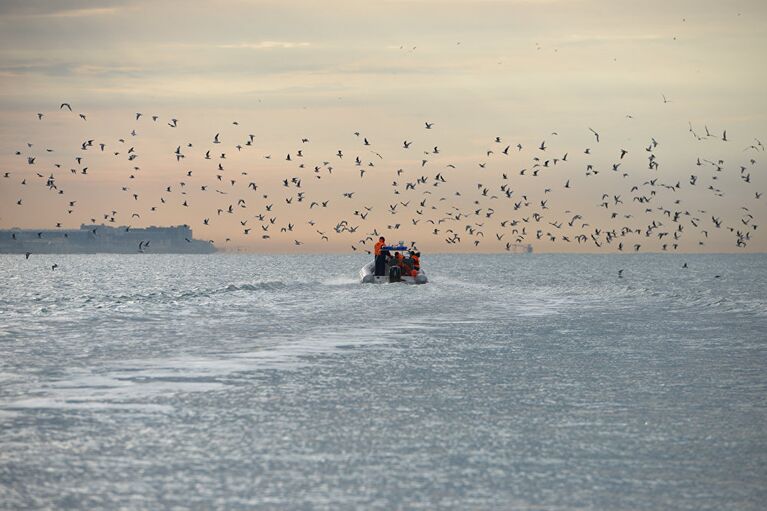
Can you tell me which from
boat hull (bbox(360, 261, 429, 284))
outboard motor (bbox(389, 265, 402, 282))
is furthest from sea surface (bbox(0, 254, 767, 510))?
boat hull (bbox(360, 261, 429, 284))

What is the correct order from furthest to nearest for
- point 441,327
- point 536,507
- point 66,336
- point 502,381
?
point 441,327
point 66,336
point 502,381
point 536,507

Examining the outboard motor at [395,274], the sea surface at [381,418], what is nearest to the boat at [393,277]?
the outboard motor at [395,274]

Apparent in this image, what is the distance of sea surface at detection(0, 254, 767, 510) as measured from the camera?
44.7 feet

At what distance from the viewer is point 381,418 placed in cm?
1919

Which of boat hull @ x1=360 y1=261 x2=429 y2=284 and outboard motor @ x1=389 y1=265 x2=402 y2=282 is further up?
outboard motor @ x1=389 y1=265 x2=402 y2=282

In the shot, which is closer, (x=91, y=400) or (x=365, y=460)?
(x=365, y=460)

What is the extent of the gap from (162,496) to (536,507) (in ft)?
15.9

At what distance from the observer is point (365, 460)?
1542 cm

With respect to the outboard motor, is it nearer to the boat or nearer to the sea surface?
the boat

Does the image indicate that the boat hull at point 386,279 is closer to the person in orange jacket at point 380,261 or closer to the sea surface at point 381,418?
the person in orange jacket at point 380,261

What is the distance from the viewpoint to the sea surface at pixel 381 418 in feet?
44.7

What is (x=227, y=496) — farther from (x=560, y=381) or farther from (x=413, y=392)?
(x=560, y=381)

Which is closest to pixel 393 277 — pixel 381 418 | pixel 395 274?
pixel 395 274

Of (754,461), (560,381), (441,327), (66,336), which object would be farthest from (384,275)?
(754,461)
